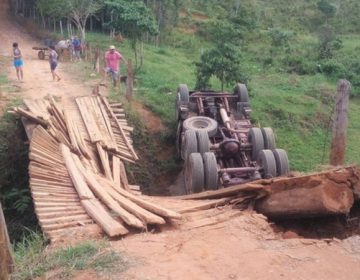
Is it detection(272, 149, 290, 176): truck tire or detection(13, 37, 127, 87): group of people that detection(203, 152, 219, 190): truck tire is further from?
detection(13, 37, 127, 87): group of people

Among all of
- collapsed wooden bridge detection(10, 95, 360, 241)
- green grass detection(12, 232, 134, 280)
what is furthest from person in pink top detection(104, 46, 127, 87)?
green grass detection(12, 232, 134, 280)

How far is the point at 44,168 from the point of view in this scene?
9484mm

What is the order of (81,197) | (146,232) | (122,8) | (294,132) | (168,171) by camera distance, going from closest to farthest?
(146,232) → (81,197) → (168,171) → (294,132) → (122,8)

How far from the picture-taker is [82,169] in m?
9.38

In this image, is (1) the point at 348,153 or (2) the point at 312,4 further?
(2) the point at 312,4

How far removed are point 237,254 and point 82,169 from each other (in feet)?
12.4

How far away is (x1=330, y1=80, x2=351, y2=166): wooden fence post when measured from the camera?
38.1 feet

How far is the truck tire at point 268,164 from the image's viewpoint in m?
11.2

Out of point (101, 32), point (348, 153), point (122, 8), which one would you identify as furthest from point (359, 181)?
point (101, 32)

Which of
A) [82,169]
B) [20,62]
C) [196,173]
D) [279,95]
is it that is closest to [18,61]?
[20,62]

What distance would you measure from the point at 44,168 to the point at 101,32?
69.6 feet

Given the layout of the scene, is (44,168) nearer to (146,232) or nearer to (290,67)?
(146,232)

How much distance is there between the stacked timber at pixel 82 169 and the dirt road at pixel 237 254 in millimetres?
461

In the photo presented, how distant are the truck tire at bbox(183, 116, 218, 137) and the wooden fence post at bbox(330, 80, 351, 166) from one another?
306 cm
